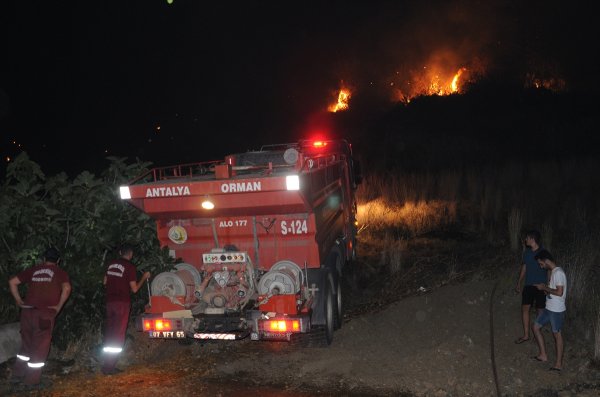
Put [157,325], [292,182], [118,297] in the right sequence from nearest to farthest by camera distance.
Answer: [292,182] < [157,325] < [118,297]

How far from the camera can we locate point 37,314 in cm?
600

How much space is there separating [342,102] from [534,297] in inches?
1838

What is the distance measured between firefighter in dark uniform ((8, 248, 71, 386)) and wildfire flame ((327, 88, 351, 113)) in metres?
45.1

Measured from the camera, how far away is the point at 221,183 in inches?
245

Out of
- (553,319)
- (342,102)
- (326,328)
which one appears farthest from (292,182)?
(342,102)

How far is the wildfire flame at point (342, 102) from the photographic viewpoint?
165 feet

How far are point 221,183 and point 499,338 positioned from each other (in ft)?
12.9

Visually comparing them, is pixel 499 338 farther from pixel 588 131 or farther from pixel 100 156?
pixel 100 156

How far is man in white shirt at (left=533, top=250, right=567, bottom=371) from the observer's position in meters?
5.66

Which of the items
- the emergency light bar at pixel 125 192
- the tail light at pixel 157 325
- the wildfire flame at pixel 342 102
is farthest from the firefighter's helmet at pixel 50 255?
the wildfire flame at pixel 342 102

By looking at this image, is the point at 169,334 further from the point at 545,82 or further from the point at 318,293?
the point at 545,82

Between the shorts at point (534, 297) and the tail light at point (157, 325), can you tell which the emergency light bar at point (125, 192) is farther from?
the shorts at point (534, 297)

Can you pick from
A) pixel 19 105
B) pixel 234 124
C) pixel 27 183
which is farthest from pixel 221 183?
pixel 234 124

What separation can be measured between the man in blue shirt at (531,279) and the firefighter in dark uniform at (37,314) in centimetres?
Result: 545
